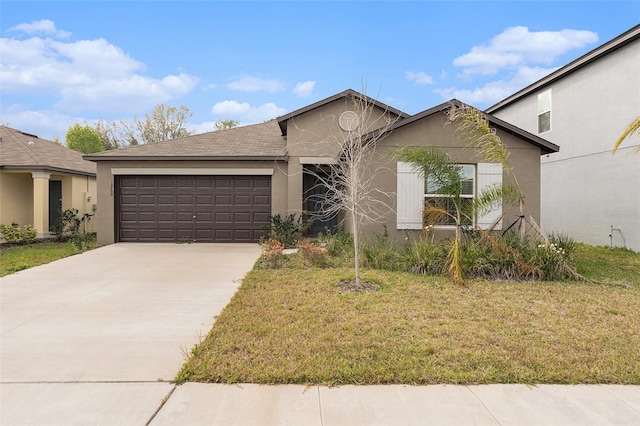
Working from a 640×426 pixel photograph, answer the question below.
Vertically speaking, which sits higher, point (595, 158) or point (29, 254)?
point (595, 158)

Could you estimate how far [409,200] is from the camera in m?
10.8

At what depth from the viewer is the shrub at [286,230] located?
12.5 meters

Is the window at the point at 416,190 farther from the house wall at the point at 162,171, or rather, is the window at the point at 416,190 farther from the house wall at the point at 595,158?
the house wall at the point at 595,158

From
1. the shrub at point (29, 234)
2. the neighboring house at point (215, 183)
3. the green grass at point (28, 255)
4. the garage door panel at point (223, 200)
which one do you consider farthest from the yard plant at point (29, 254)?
the garage door panel at point (223, 200)

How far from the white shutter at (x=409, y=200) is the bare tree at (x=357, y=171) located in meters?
0.35

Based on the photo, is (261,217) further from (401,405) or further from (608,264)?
(401,405)

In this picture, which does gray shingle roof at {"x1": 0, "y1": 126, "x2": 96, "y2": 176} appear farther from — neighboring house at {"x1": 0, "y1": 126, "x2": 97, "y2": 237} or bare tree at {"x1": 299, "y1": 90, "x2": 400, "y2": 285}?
bare tree at {"x1": 299, "y1": 90, "x2": 400, "y2": 285}

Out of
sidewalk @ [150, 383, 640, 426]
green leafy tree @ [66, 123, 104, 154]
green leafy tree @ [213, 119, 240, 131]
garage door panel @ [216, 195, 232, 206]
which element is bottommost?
sidewalk @ [150, 383, 640, 426]

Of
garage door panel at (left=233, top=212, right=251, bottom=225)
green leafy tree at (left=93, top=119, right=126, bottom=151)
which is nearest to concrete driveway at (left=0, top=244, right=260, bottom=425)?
garage door panel at (left=233, top=212, right=251, bottom=225)

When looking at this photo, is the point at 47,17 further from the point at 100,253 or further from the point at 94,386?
the point at 94,386

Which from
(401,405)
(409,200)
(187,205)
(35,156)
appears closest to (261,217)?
(187,205)

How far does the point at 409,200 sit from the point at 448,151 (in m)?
1.75

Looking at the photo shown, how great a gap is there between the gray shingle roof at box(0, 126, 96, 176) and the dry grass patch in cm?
1244

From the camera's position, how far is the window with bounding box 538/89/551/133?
15419 mm
